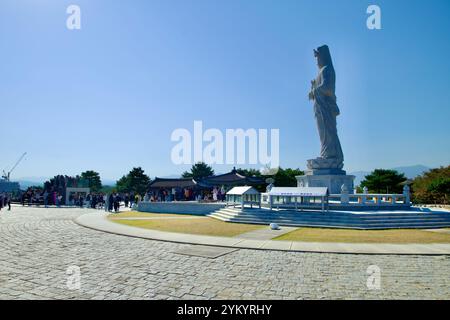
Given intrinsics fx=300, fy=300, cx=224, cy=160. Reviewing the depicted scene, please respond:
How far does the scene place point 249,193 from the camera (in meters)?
23.6

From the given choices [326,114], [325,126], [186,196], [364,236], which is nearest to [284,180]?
[186,196]

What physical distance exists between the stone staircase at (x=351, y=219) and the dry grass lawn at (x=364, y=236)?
4.06 ft

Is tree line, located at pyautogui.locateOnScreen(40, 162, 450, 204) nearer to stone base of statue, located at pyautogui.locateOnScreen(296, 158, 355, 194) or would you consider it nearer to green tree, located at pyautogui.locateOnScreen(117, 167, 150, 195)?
green tree, located at pyautogui.locateOnScreen(117, 167, 150, 195)

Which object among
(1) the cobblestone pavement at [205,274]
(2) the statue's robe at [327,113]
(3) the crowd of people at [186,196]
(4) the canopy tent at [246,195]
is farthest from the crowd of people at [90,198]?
(1) the cobblestone pavement at [205,274]

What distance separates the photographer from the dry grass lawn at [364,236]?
1402cm

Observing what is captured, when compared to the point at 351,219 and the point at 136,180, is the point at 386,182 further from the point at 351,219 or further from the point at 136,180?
the point at 136,180

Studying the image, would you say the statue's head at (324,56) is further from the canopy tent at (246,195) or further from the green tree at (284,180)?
the green tree at (284,180)

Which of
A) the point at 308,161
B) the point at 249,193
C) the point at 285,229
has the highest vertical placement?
the point at 308,161

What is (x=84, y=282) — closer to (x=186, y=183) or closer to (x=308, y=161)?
(x=308, y=161)

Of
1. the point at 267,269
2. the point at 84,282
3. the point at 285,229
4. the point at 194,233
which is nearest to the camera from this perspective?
the point at 84,282

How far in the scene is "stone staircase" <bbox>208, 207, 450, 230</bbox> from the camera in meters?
18.4
